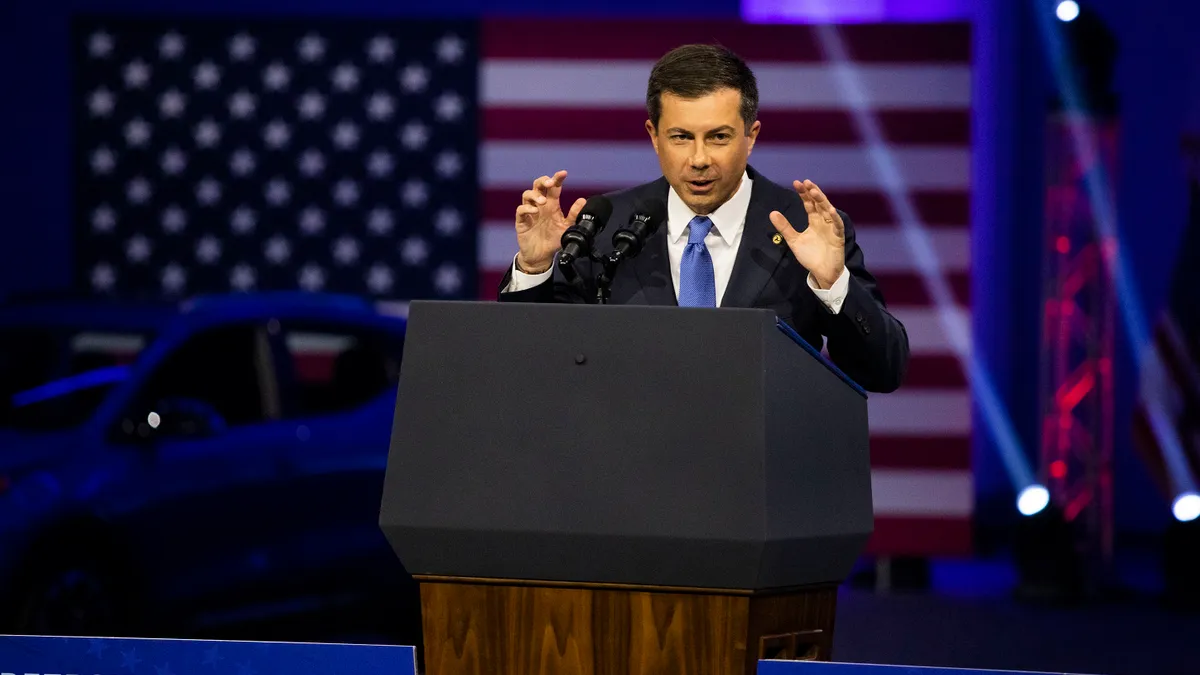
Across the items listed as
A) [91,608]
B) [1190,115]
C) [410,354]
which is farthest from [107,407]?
[1190,115]

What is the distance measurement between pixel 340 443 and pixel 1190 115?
6178 mm

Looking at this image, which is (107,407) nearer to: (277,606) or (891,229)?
(277,606)

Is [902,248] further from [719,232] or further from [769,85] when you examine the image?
[719,232]

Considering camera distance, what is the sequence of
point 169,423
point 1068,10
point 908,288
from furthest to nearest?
point 908,288, point 1068,10, point 169,423

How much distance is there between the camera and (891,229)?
10047mm

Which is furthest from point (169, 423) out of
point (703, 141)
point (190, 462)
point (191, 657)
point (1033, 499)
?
point (1033, 499)

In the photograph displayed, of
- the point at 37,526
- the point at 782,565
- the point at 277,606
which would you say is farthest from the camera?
the point at 277,606

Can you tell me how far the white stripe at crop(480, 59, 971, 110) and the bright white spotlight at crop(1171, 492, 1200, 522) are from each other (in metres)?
2.43

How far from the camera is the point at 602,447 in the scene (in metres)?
2.46

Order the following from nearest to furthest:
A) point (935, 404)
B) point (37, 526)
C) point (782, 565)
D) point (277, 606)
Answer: point (782, 565), point (37, 526), point (277, 606), point (935, 404)

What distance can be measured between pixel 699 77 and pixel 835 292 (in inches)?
16.6

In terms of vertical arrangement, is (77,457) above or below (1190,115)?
below

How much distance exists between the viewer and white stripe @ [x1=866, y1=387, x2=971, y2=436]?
393 inches

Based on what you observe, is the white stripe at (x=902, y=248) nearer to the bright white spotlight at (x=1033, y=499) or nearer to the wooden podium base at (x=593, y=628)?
the bright white spotlight at (x=1033, y=499)
